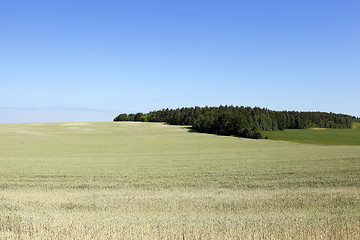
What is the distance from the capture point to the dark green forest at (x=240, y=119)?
252 feet

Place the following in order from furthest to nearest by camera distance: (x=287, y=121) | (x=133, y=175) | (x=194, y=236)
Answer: (x=287, y=121), (x=133, y=175), (x=194, y=236)

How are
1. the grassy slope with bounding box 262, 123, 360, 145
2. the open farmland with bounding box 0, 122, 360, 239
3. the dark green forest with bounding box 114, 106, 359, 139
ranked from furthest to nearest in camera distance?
the dark green forest with bounding box 114, 106, 359, 139 < the grassy slope with bounding box 262, 123, 360, 145 < the open farmland with bounding box 0, 122, 360, 239

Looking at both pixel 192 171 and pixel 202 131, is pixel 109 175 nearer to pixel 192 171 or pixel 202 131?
pixel 192 171

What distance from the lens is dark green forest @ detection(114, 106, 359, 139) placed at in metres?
76.8

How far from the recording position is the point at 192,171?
20609mm

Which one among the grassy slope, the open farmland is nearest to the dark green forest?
the grassy slope

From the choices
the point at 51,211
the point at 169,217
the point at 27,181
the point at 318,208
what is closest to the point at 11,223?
the point at 51,211

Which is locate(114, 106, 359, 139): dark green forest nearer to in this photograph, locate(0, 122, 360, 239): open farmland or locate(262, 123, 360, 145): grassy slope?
locate(262, 123, 360, 145): grassy slope

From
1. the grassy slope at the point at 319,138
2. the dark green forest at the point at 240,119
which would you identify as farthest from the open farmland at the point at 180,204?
the dark green forest at the point at 240,119

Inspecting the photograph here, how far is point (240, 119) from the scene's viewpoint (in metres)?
76.1

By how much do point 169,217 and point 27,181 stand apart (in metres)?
11.1

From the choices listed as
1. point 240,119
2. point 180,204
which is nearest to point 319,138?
point 240,119

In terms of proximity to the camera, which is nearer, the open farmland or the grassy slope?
the open farmland

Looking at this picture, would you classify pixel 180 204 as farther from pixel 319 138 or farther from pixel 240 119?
pixel 240 119
